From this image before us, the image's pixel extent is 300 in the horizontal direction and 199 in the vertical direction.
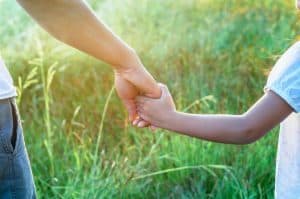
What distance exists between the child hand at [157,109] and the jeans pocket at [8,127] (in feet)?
1.45

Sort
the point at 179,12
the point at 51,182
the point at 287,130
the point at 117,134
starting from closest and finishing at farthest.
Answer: the point at 287,130 < the point at 51,182 < the point at 117,134 < the point at 179,12

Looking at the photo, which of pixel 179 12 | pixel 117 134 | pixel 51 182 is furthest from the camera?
pixel 179 12

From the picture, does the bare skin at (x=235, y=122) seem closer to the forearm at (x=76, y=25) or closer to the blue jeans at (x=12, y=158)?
the forearm at (x=76, y=25)

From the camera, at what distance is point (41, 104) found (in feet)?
11.8

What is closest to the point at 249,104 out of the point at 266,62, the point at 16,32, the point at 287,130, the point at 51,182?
the point at 266,62

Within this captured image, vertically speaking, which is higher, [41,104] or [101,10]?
[101,10]

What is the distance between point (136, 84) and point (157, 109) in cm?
9

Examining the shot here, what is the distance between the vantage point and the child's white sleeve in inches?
74.2

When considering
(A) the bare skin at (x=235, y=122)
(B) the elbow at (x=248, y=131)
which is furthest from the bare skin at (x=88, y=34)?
(B) the elbow at (x=248, y=131)

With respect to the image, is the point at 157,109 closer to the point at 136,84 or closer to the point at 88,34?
the point at 136,84

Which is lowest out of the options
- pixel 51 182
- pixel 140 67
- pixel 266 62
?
pixel 51 182

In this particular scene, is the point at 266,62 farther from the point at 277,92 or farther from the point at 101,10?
the point at 277,92

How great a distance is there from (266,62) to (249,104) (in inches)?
14.6

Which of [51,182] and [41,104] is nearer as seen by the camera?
[51,182]
